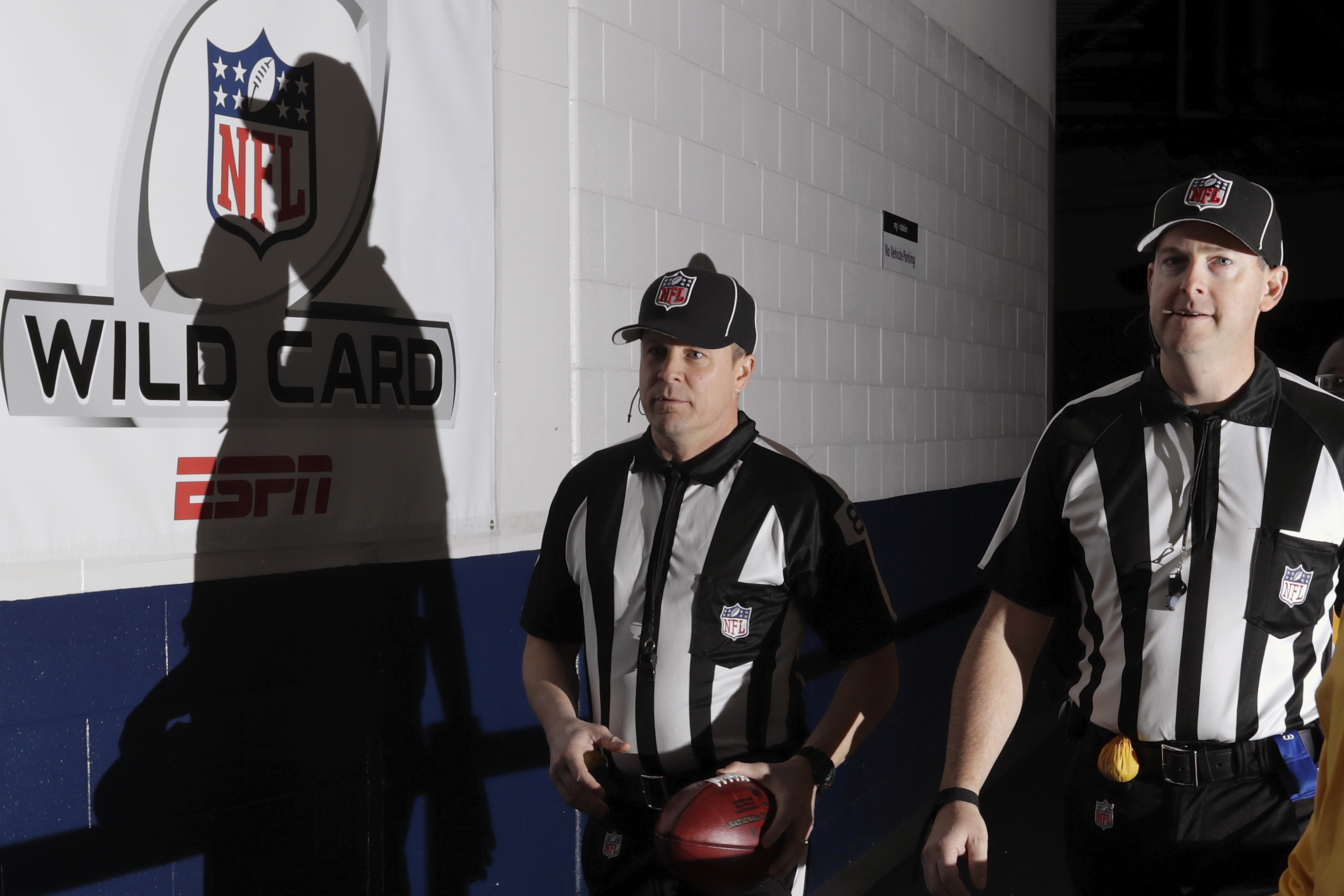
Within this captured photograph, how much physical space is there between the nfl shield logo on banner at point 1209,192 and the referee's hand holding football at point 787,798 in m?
1.15

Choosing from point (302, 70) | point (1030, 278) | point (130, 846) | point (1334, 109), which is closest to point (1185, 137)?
point (1334, 109)

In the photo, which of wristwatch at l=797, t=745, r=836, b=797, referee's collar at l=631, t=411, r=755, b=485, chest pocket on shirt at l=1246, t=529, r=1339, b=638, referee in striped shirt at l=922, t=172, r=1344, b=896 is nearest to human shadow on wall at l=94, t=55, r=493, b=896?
referee's collar at l=631, t=411, r=755, b=485

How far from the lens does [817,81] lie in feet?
13.1

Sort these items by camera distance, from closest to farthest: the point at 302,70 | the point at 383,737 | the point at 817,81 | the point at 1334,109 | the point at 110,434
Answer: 1. the point at 110,434
2. the point at 302,70
3. the point at 383,737
4. the point at 817,81
5. the point at 1334,109

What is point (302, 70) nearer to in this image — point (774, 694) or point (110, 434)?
point (110, 434)

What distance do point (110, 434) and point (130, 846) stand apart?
28.5 inches

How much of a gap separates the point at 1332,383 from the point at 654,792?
2661mm

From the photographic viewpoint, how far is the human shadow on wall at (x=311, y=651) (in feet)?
6.77

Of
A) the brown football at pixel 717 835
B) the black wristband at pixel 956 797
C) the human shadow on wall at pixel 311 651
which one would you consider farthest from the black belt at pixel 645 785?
the human shadow on wall at pixel 311 651

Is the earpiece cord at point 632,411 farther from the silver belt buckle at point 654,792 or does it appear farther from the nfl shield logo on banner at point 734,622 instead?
the silver belt buckle at point 654,792

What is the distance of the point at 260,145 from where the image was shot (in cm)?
215

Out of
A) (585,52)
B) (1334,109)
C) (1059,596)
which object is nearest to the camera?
(1059,596)

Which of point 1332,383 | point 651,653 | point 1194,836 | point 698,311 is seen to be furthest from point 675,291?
point 1332,383

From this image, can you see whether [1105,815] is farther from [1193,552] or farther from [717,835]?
[717,835]
